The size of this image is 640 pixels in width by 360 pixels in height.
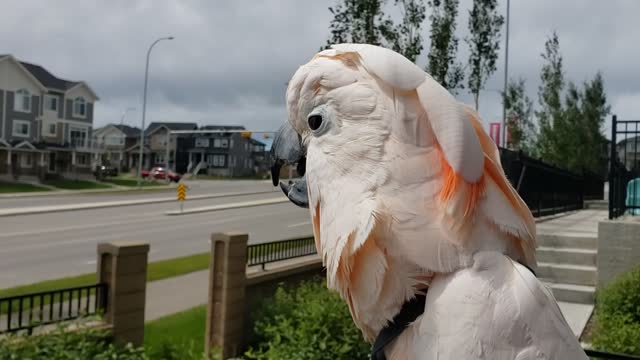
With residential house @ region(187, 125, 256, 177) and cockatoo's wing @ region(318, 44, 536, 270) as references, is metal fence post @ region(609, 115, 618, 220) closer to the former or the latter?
cockatoo's wing @ region(318, 44, 536, 270)

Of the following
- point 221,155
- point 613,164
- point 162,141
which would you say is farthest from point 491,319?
point 221,155

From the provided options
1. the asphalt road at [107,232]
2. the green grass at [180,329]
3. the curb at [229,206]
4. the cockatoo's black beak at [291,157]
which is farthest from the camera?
the curb at [229,206]

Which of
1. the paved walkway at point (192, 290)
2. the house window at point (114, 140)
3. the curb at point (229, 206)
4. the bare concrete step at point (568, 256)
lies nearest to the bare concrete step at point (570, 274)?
the bare concrete step at point (568, 256)

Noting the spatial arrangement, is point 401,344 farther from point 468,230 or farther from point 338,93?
point 338,93

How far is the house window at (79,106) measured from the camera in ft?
175

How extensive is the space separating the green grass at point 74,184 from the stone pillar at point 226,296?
119 feet

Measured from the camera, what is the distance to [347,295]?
4.63ft

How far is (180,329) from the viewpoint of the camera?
686cm

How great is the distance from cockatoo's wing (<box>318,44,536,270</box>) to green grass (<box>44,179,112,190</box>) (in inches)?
1634

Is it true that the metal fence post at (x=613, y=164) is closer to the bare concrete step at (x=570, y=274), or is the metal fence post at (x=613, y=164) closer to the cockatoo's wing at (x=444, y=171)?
the bare concrete step at (x=570, y=274)

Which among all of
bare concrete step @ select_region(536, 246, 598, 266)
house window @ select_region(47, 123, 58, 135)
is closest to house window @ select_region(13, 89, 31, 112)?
house window @ select_region(47, 123, 58, 135)

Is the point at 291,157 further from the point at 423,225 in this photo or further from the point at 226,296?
the point at 226,296

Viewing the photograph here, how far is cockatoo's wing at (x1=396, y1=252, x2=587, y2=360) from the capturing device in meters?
1.20

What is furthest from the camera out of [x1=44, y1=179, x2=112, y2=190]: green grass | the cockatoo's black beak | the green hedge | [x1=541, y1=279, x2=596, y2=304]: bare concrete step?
[x1=44, y1=179, x2=112, y2=190]: green grass
